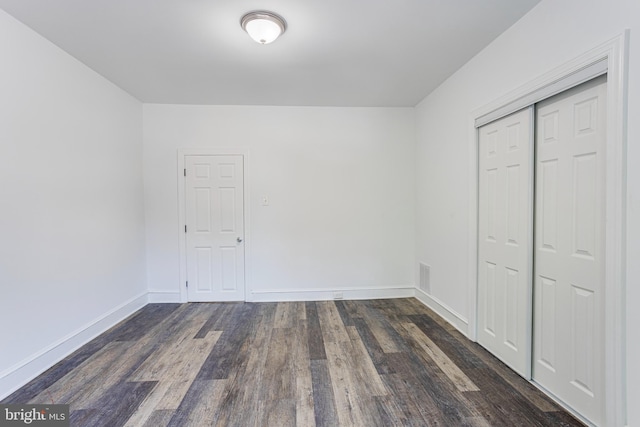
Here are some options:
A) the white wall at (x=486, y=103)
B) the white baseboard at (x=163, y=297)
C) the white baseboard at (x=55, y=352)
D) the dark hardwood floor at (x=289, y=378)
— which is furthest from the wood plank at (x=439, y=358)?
the white baseboard at (x=55, y=352)

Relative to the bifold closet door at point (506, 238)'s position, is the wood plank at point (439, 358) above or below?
below

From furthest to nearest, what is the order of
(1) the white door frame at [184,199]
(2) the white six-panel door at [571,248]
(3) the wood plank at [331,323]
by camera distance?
(1) the white door frame at [184,199], (3) the wood plank at [331,323], (2) the white six-panel door at [571,248]

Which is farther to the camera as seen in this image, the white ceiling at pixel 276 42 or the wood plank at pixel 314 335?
the wood plank at pixel 314 335

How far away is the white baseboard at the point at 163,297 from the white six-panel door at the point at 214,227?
7.7 inches

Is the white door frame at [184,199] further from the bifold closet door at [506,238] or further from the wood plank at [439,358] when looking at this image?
the bifold closet door at [506,238]

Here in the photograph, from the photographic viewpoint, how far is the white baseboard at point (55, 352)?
6.49ft

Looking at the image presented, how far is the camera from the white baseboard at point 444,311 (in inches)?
112

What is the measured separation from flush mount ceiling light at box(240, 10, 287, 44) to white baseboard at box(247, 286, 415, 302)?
303cm

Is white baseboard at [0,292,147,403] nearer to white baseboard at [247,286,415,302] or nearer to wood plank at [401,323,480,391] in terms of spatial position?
white baseboard at [247,286,415,302]

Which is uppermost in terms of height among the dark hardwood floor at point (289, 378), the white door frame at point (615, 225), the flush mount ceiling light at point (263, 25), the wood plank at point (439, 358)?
the flush mount ceiling light at point (263, 25)

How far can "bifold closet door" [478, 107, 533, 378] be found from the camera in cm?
209

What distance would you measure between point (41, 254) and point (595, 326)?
154 inches

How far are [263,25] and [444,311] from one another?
10.9 feet

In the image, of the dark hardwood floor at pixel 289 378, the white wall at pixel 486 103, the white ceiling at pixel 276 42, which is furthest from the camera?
the white ceiling at pixel 276 42
